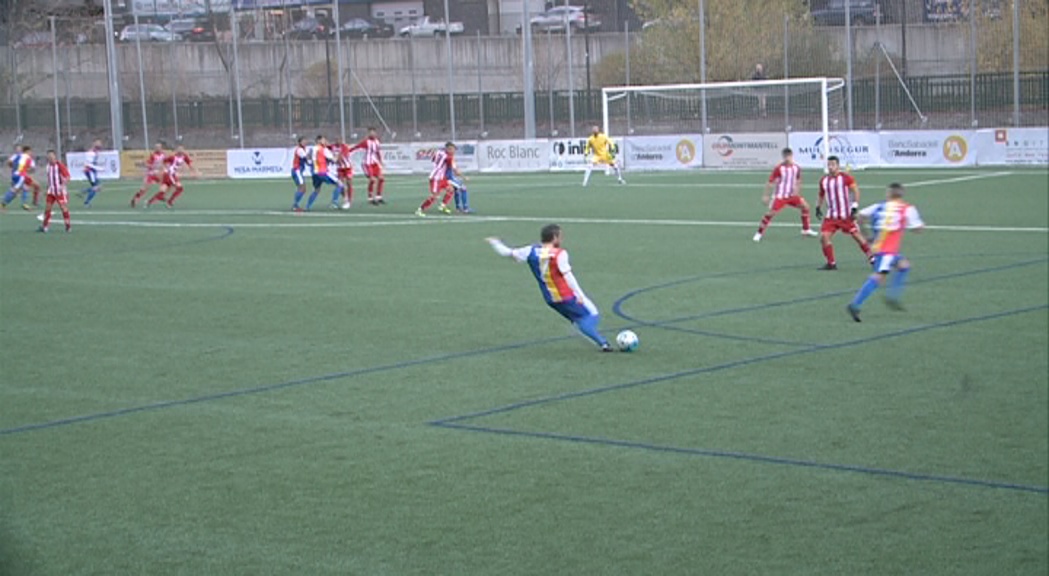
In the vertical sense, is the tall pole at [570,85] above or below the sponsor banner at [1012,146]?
above

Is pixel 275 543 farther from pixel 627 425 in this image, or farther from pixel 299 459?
pixel 627 425

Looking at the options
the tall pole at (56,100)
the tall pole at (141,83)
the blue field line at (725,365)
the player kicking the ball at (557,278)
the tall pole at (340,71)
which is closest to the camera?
the blue field line at (725,365)

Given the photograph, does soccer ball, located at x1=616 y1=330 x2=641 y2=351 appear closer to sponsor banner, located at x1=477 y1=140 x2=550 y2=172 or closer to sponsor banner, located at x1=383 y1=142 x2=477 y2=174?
sponsor banner, located at x1=477 y1=140 x2=550 y2=172

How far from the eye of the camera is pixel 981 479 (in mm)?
10375

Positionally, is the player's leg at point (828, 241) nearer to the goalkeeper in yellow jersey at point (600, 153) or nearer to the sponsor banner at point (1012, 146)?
the goalkeeper in yellow jersey at point (600, 153)

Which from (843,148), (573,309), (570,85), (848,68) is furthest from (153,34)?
(573,309)

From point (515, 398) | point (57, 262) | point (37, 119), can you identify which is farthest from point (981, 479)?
point (37, 119)

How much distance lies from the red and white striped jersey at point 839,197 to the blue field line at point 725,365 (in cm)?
460

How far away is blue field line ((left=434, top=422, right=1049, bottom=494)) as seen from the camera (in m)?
10.3

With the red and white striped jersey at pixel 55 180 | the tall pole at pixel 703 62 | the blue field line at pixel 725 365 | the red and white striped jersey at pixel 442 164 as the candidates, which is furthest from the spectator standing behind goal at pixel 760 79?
the blue field line at pixel 725 365

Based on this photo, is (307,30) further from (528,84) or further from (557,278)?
(557,278)

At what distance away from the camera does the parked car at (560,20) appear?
5809cm

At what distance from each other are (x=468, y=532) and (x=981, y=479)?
3724 millimetres

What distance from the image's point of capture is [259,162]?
54500 mm
